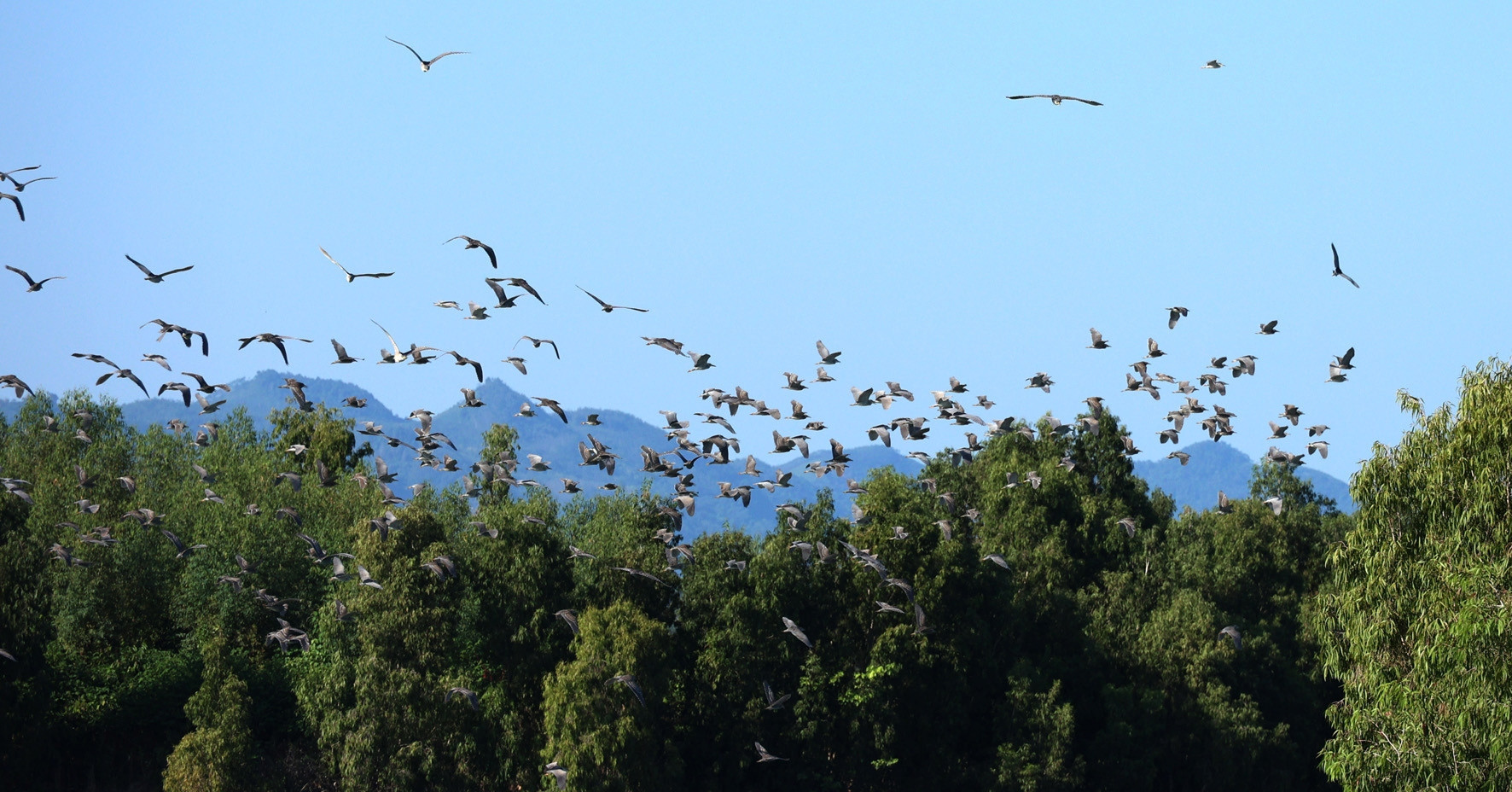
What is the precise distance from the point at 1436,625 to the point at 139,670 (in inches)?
1860

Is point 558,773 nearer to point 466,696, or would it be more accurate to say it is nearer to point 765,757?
point 466,696

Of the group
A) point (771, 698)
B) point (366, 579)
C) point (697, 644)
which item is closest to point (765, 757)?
point (771, 698)

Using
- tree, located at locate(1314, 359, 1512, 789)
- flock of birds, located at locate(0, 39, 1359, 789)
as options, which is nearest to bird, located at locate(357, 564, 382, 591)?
flock of birds, located at locate(0, 39, 1359, 789)

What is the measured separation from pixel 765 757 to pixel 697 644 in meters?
5.54

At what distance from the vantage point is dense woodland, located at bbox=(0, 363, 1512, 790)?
36188 mm

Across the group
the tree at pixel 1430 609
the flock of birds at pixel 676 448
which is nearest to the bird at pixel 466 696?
the flock of birds at pixel 676 448

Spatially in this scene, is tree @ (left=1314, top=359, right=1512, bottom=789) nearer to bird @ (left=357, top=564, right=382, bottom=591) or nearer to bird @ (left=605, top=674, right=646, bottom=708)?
bird @ (left=605, top=674, right=646, bottom=708)

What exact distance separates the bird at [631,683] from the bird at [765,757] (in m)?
4.42

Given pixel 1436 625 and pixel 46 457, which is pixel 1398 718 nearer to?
pixel 1436 625

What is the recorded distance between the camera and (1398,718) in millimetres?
33219

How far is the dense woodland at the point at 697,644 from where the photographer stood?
36188 mm

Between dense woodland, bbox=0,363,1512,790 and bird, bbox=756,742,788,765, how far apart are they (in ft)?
1.55

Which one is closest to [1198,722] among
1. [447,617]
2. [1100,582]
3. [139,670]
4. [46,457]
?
[1100,582]

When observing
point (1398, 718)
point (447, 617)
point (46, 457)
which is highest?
point (1398, 718)
